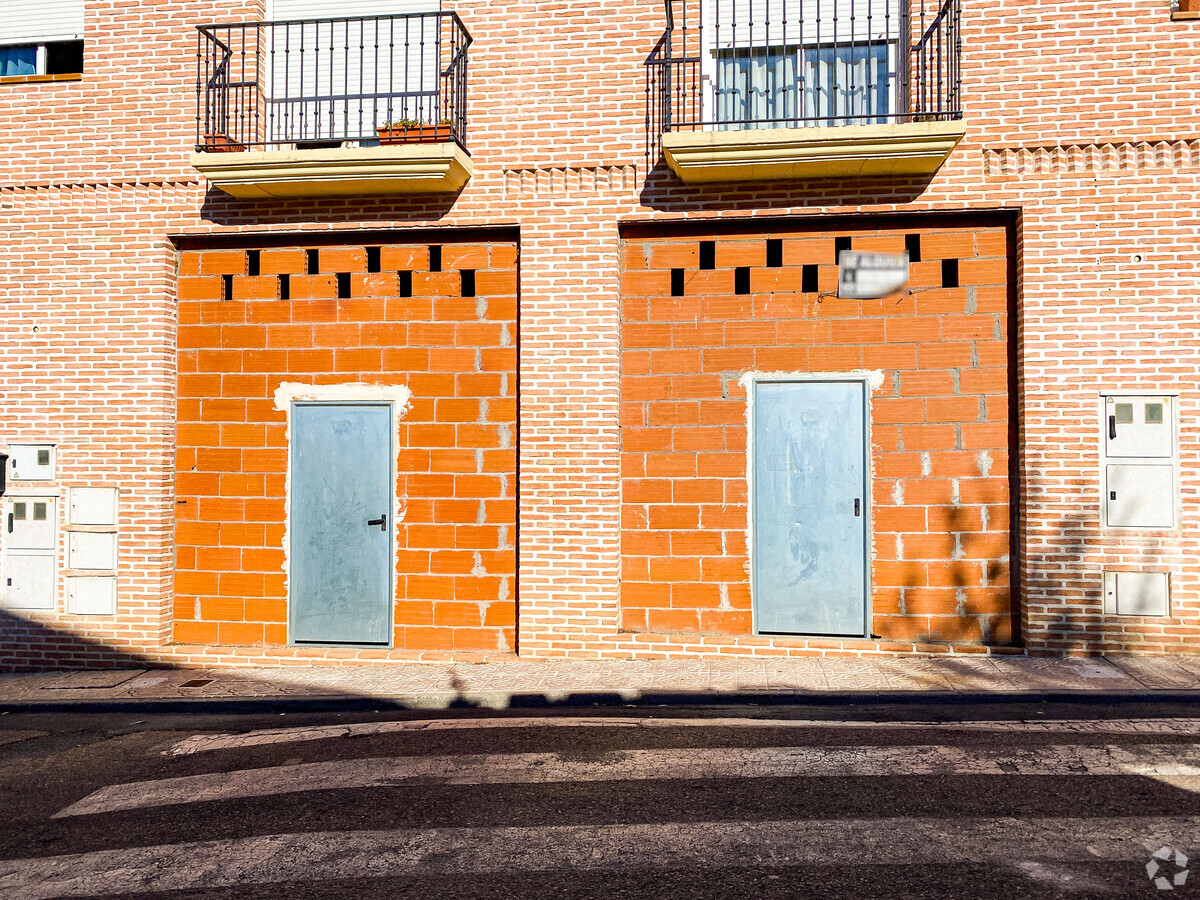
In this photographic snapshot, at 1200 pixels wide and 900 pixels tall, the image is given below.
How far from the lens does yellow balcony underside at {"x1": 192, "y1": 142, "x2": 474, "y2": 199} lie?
28.0 feet

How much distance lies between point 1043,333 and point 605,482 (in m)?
4.31

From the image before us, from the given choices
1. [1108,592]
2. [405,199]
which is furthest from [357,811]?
[1108,592]

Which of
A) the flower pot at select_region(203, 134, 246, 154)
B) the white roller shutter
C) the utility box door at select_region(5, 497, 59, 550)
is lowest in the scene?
the utility box door at select_region(5, 497, 59, 550)

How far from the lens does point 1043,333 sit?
8.27m

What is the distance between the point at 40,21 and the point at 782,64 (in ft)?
26.1

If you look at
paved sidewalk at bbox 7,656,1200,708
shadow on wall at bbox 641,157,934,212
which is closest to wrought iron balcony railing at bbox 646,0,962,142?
shadow on wall at bbox 641,157,934,212

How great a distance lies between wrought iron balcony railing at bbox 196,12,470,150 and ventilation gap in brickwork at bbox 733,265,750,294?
3.08 meters

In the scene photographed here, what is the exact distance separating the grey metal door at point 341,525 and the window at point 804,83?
4.78 meters

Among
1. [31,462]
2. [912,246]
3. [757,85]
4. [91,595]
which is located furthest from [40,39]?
[912,246]

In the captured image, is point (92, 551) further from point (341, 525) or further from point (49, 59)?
point (49, 59)

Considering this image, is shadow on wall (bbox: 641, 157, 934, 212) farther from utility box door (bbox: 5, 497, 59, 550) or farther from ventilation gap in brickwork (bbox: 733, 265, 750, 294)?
utility box door (bbox: 5, 497, 59, 550)

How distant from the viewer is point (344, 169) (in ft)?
28.6

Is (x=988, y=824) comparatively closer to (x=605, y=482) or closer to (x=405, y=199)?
(x=605, y=482)

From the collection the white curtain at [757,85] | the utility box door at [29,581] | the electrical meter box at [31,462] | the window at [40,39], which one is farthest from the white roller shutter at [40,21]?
the white curtain at [757,85]
